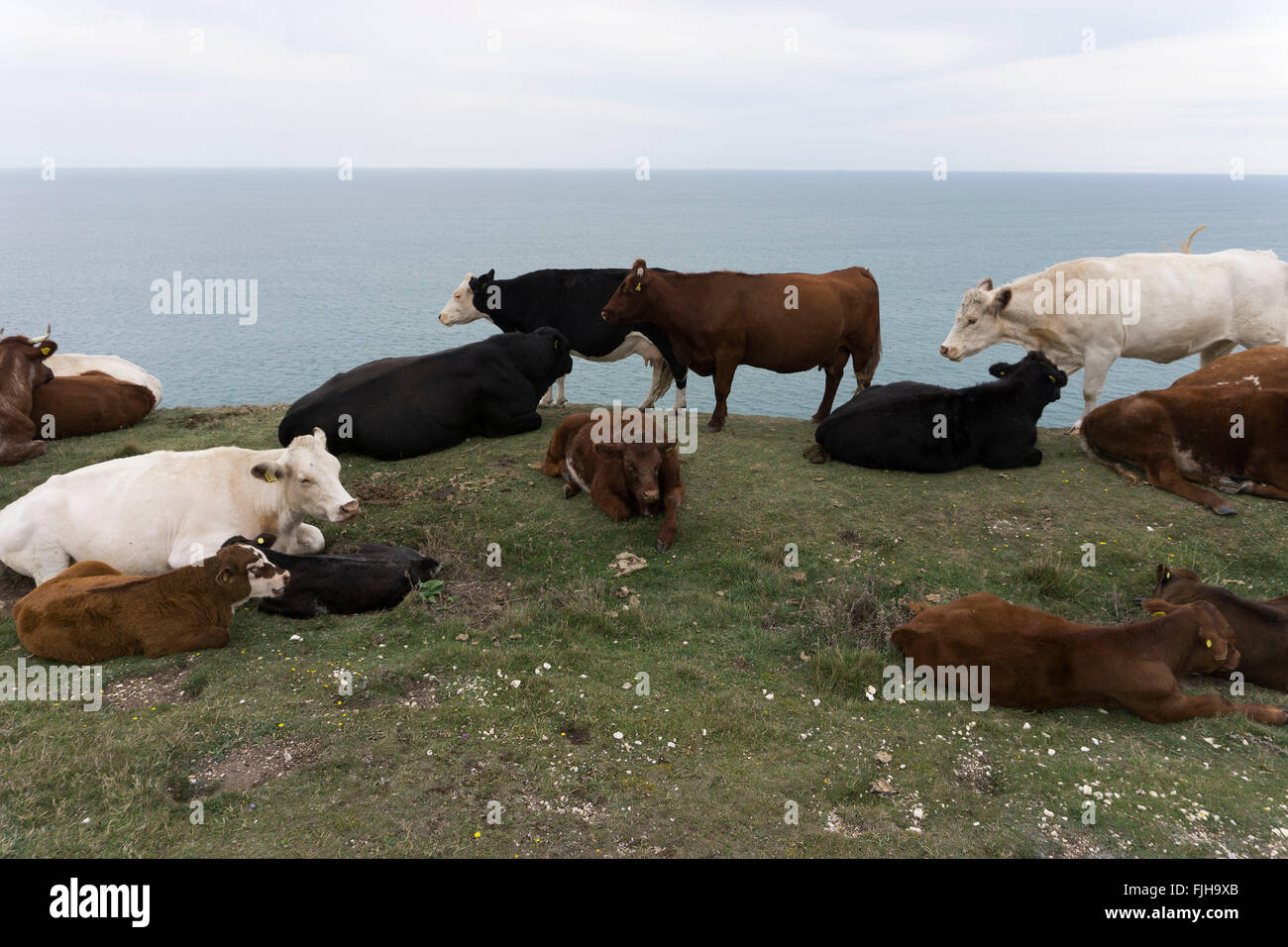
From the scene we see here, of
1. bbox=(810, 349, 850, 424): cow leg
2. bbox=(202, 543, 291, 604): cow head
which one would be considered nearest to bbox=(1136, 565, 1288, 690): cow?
bbox=(810, 349, 850, 424): cow leg

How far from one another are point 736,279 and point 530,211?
514 ft

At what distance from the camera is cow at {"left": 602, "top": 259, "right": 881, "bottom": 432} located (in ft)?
39.9

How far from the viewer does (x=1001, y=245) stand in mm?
99188

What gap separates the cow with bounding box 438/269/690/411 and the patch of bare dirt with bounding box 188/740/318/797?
29.0 ft

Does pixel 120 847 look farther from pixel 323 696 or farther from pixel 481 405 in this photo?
pixel 481 405

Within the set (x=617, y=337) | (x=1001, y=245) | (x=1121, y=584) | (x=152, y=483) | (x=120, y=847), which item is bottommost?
(x=120, y=847)

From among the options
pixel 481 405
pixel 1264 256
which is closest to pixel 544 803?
pixel 481 405

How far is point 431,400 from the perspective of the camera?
11.3m

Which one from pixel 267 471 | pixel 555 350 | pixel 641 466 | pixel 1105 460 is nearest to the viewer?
pixel 267 471

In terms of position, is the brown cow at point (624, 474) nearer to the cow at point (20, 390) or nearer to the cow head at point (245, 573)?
the cow head at point (245, 573)

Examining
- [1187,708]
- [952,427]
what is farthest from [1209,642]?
[952,427]

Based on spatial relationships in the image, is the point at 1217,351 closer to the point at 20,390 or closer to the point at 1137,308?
the point at 1137,308

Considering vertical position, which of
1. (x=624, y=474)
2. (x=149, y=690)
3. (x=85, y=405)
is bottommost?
→ (x=149, y=690)

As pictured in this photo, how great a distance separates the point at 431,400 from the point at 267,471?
3.60 meters
